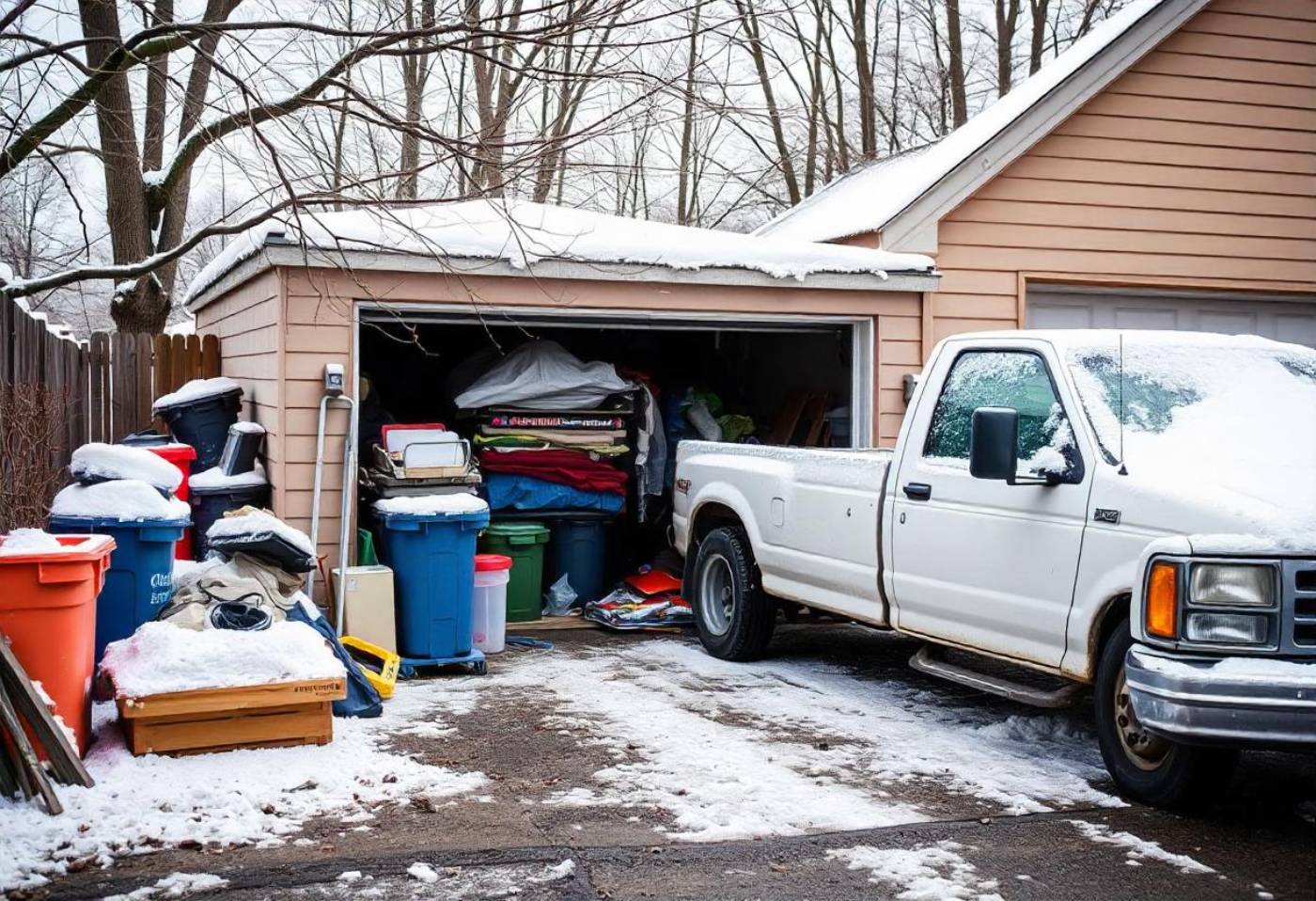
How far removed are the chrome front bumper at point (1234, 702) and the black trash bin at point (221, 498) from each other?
657 cm

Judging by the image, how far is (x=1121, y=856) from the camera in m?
5.07

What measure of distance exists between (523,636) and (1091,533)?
5232mm

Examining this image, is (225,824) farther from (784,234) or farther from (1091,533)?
(784,234)

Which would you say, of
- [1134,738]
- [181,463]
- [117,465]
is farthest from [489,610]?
[1134,738]

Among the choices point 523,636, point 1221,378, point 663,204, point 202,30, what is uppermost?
point 663,204

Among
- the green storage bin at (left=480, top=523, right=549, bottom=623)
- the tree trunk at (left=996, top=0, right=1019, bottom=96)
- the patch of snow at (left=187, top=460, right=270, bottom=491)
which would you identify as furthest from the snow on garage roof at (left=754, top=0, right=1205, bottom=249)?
the tree trunk at (left=996, top=0, right=1019, bottom=96)

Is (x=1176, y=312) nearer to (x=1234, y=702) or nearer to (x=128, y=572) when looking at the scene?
(x=1234, y=702)

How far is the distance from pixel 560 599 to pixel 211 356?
4427 mm

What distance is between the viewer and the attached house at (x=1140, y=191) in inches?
451

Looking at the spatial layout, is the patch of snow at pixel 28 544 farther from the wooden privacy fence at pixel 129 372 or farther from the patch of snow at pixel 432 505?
the wooden privacy fence at pixel 129 372

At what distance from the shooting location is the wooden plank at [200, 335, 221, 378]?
12.7 meters

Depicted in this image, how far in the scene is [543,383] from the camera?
1098 cm

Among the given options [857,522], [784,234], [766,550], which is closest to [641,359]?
[784,234]

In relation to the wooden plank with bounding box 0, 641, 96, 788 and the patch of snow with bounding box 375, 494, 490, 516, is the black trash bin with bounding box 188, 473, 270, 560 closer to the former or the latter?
the patch of snow with bounding box 375, 494, 490, 516
